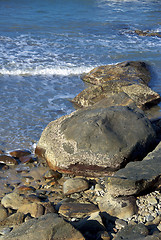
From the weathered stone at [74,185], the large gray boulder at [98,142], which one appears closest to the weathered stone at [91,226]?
the weathered stone at [74,185]

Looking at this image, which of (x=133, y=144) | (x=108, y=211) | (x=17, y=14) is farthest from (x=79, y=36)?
(x=108, y=211)

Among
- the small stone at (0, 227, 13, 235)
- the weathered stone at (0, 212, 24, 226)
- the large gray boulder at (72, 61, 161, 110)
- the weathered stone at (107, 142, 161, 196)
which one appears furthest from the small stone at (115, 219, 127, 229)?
the large gray boulder at (72, 61, 161, 110)

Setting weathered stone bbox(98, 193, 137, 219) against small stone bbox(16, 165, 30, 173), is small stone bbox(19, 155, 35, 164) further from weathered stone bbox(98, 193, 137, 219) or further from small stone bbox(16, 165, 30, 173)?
weathered stone bbox(98, 193, 137, 219)

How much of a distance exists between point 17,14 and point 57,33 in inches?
204

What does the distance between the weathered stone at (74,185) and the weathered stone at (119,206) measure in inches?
21.1

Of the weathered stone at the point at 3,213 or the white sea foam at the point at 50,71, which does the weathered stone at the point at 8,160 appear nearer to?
the weathered stone at the point at 3,213

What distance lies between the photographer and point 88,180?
4.70 meters

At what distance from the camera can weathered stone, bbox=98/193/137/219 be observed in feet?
12.4

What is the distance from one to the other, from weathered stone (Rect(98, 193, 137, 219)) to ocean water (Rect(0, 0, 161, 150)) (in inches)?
85.6

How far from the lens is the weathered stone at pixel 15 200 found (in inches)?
160

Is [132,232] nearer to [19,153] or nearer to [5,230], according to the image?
[5,230]

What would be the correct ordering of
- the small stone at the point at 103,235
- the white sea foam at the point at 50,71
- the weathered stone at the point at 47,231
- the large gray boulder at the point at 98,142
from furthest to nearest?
the white sea foam at the point at 50,71 < the large gray boulder at the point at 98,142 < the small stone at the point at 103,235 < the weathered stone at the point at 47,231

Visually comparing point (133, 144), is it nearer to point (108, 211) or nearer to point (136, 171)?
point (136, 171)

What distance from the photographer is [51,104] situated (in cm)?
748
